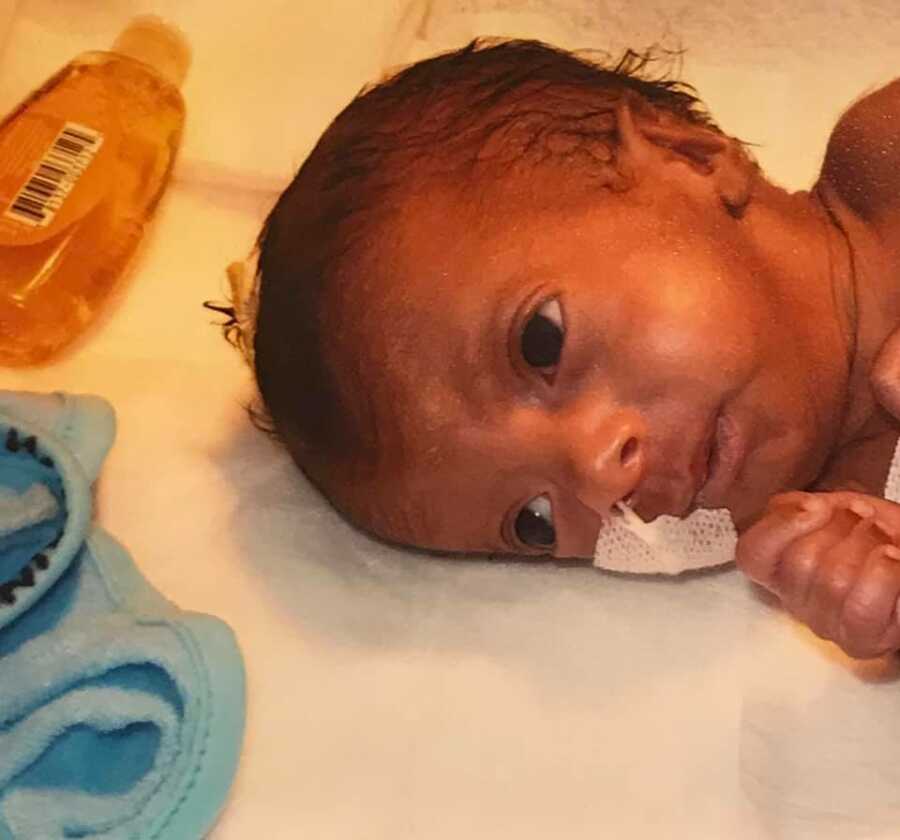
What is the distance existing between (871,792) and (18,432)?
2.03ft

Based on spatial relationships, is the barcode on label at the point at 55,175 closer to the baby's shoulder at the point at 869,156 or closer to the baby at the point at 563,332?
the baby at the point at 563,332

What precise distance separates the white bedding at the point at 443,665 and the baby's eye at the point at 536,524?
0.18ft

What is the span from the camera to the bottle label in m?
1.23

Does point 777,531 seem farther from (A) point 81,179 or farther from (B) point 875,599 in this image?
(A) point 81,179

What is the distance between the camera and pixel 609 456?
0.98 metres

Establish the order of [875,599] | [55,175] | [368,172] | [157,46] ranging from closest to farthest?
1. [875,599]
2. [368,172]
3. [55,175]
4. [157,46]

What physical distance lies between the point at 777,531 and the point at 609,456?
0.36ft

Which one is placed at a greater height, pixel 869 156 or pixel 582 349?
pixel 869 156

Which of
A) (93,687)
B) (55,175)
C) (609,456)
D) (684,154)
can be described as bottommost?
(93,687)

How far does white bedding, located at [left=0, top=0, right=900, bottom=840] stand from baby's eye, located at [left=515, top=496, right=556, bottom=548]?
0.05m

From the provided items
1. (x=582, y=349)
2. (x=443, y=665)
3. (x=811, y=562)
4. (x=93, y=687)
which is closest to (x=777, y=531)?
(x=811, y=562)

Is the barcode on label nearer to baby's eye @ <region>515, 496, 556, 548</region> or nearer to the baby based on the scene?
the baby

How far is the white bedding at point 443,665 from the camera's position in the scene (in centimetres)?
104

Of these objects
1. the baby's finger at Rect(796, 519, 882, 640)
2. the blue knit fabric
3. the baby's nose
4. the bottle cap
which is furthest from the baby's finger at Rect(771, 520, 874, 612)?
the bottle cap
